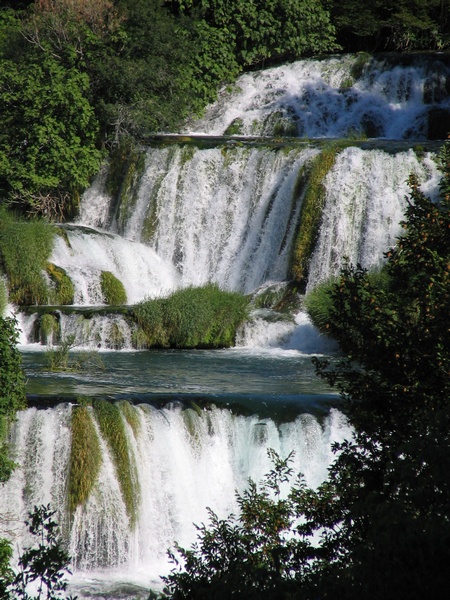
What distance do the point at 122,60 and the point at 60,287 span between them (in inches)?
301

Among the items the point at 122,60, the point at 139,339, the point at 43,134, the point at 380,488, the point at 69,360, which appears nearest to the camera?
the point at 380,488

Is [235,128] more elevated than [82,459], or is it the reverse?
[235,128]

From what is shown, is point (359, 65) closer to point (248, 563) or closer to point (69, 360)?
point (69, 360)

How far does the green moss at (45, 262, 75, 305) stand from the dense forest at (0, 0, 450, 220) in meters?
3.84

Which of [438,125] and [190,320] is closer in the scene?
[190,320]

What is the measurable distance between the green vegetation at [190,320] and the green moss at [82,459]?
20.8 feet

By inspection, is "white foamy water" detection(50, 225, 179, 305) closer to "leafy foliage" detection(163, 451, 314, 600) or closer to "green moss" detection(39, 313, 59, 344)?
"green moss" detection(39, 313, 59, 344)

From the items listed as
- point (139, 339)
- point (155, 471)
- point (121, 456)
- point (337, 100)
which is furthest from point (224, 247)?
point (121, 456)

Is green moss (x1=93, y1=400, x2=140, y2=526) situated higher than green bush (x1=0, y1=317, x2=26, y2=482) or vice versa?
green bush (x1=0, y1=317, x2=26, y2=482)

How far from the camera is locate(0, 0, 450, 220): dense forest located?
22517mm

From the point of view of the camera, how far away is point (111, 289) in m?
19.5

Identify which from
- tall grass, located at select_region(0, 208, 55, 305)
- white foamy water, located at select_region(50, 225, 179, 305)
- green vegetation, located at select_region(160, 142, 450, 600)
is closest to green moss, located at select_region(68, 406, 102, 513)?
green vegetation, located at select_region(160, 142, 450, 600)

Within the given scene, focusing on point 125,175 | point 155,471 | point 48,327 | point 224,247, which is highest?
point 125,175

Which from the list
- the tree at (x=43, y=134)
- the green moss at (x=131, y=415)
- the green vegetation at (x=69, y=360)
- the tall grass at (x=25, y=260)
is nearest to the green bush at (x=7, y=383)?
the green moss at (x=131, y=415)
